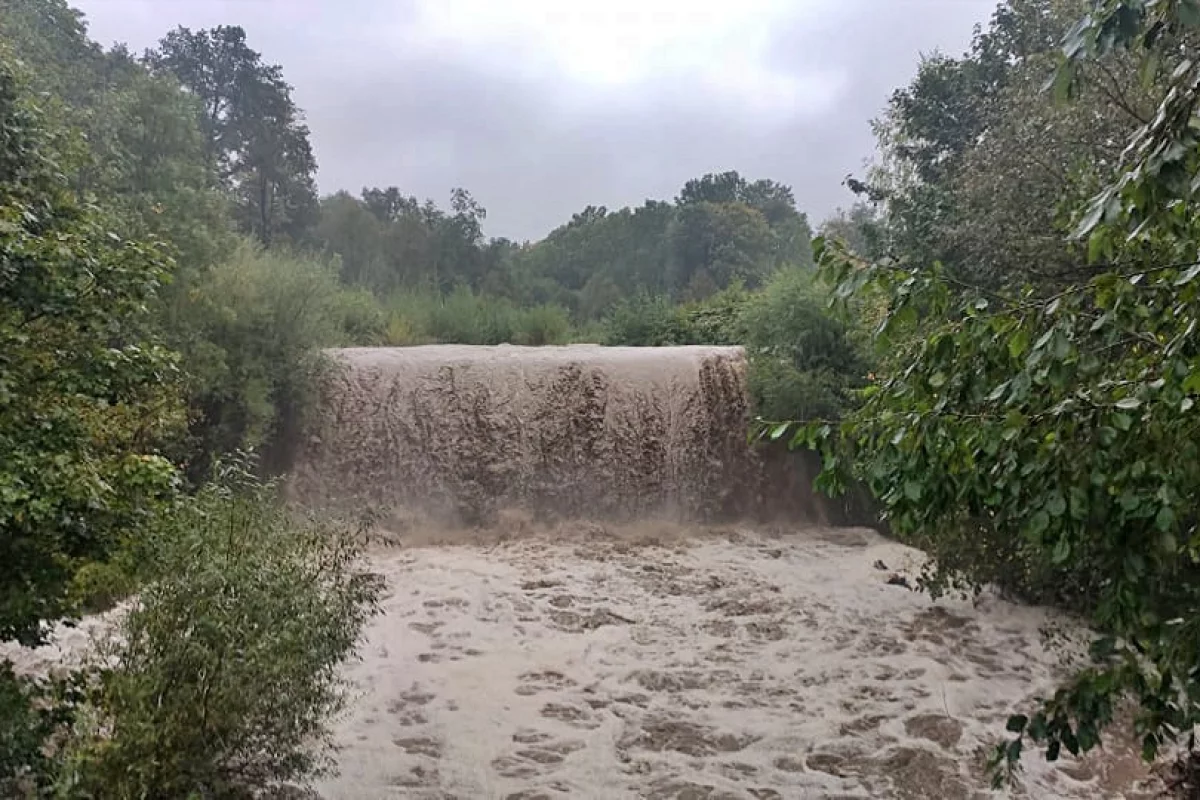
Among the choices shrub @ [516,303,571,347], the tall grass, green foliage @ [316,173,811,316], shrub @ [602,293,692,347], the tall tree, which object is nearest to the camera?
the tall grass

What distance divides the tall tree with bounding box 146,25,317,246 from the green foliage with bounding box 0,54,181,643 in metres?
15.5

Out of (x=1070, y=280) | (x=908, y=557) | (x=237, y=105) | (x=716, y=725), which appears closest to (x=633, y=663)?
(x=716, y=725)

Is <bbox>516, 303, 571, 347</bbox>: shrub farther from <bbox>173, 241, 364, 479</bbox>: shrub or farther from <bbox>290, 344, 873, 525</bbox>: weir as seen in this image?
<bbox>173, 241, 364, 479</bbox>: shrub

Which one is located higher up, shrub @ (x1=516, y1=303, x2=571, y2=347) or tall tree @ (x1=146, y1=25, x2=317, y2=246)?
tall tree @ (x1=146, y1=25, x2=317, y2=246)

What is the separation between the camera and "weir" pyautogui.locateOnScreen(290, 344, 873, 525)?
9.15 metres

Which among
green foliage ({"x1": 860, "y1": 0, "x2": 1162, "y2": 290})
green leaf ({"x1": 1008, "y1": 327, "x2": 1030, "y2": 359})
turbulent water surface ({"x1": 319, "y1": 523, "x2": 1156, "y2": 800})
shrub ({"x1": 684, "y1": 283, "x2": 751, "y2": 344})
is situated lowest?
turbulent water surface ({"x1": 319, "y1": 523, "x2": 1156, "y2": 800})

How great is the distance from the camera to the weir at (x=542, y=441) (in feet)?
30.0

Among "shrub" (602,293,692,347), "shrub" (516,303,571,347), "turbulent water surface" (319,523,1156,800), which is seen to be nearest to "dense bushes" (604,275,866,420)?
"turbulent water surface" (319,523,1156,800)

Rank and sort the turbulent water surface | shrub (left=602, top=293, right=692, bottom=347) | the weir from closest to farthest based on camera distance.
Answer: the turbulent water surface < the weir < shrub (left=602, top=293, right=692, bottom=347)

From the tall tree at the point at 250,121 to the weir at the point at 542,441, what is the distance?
9836 mm

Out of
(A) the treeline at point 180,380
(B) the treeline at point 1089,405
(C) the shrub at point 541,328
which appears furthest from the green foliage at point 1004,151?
(C) the shrub at point 541,328

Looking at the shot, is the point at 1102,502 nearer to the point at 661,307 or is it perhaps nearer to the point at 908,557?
the point at 908,557

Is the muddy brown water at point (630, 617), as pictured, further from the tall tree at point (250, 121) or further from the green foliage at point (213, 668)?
the tall tree at point (250, 121)

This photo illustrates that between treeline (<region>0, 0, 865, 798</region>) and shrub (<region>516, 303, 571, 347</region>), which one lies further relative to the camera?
shrub (<region>516, 303, 571, 347</region>)
